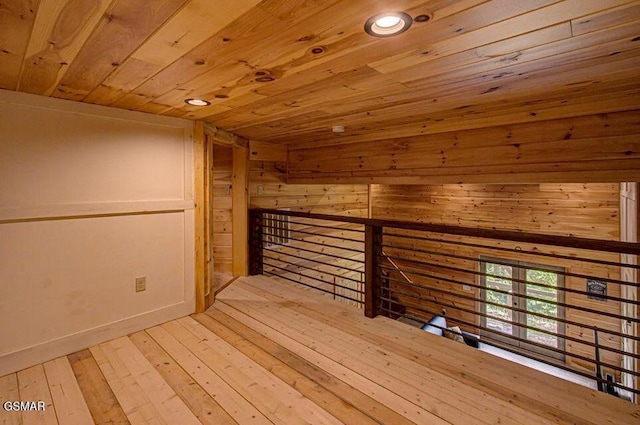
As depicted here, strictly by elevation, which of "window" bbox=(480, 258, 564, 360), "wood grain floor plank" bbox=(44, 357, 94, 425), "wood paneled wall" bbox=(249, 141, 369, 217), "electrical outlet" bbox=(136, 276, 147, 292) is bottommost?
"window" bbox=(480, 258, 564, 360)

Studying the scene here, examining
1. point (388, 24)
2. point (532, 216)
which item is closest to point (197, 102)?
point (388, 24)

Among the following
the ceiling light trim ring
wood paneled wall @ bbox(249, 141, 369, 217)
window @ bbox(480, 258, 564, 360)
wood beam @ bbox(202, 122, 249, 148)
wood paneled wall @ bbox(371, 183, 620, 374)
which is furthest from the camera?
window @ bbox(480, 258, 564, 360)

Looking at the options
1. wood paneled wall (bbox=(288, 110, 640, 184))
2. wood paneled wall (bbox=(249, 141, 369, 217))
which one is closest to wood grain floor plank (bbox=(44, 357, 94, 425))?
wood paneled wall (bbox=(249, 141, 369, 217))

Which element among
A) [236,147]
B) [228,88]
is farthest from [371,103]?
[236,147]

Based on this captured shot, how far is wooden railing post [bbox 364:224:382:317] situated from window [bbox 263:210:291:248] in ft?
6.04

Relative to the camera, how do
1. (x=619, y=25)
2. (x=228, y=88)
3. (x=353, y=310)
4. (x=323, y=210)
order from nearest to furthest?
1. (x=619, y=25)
2. (x=228, y=88)
3. (x=353, y=310)
4. (x=323, y=210)

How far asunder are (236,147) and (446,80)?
107 inches

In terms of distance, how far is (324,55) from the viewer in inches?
55.6

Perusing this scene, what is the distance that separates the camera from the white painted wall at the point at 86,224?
196 cm

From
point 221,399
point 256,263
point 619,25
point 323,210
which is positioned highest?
point 619,25

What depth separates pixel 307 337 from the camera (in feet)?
7.85

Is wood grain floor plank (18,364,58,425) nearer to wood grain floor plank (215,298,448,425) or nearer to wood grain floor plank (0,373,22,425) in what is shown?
wood grain floor plank (0,373,22,425)

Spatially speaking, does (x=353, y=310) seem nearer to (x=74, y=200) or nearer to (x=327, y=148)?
(x=327, y=148)

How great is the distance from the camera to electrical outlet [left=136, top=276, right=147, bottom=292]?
2.52 metres
